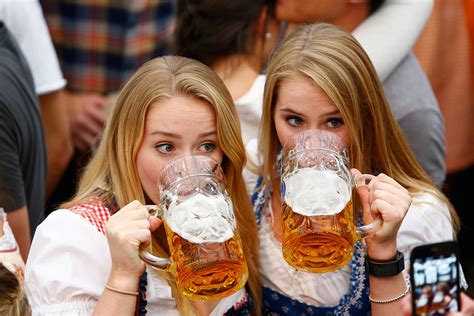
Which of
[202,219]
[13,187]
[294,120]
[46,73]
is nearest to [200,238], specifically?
[202,219]

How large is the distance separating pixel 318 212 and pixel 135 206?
36 cm

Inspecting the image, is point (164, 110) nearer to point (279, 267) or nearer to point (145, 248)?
point (145, 248)

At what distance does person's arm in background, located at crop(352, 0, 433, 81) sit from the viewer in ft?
8.75

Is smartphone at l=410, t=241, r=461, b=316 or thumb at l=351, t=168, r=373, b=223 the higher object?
smartphone at l=410, t=241, r=461, b=316

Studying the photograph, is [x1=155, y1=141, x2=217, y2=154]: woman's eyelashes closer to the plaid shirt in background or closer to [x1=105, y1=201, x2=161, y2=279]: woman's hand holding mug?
[x1=105, y1=201, x2=161, y2=279]: woman's hand holding mug

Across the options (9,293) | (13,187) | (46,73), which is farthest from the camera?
(46,73)

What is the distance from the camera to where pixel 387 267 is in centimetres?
192

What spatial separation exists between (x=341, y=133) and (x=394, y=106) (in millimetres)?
675

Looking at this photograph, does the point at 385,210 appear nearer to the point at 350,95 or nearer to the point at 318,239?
the point at 318,239

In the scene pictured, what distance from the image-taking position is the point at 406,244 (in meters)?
2.16

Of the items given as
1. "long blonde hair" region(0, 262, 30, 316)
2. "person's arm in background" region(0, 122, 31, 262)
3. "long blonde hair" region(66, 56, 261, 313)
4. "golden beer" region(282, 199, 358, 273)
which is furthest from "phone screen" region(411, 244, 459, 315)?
"person's arm in background" region(0, 122, 31, 262)

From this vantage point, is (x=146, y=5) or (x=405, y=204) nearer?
(x=405, y=204)

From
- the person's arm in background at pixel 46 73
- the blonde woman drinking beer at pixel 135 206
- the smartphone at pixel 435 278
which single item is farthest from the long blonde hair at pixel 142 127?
the person's arm in background at pixel 46 73

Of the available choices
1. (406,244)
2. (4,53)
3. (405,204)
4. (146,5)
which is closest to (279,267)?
(406,244)
